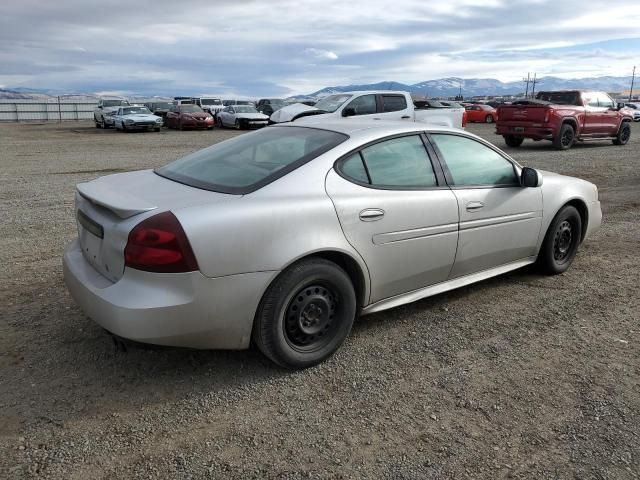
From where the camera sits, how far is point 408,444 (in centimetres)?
265

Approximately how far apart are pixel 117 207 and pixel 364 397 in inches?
67.1

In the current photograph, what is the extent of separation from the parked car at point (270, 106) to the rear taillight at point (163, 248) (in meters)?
27.9

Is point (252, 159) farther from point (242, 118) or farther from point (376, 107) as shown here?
point (242, 118)

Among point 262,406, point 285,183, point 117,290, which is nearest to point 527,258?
point 285,183

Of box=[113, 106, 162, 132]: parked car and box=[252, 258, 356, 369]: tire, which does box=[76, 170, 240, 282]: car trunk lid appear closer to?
box=[252, 258, 356, 369]: tire

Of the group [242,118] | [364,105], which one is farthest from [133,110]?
[364,105]

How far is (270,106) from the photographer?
30.5 metres

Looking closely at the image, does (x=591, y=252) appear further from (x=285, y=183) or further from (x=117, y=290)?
(x=117, y=290)

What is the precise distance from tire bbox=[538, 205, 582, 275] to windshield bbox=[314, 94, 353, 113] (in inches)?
444

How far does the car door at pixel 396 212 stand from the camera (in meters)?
3.40

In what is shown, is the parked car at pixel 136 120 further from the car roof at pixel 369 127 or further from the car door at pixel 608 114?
the car roof at pixel 369 127

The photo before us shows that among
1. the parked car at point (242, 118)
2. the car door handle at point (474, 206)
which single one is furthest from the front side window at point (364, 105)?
the parked car at point (242, 118)

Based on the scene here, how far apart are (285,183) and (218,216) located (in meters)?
0.51

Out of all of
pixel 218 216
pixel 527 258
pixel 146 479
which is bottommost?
pixel 146 479
